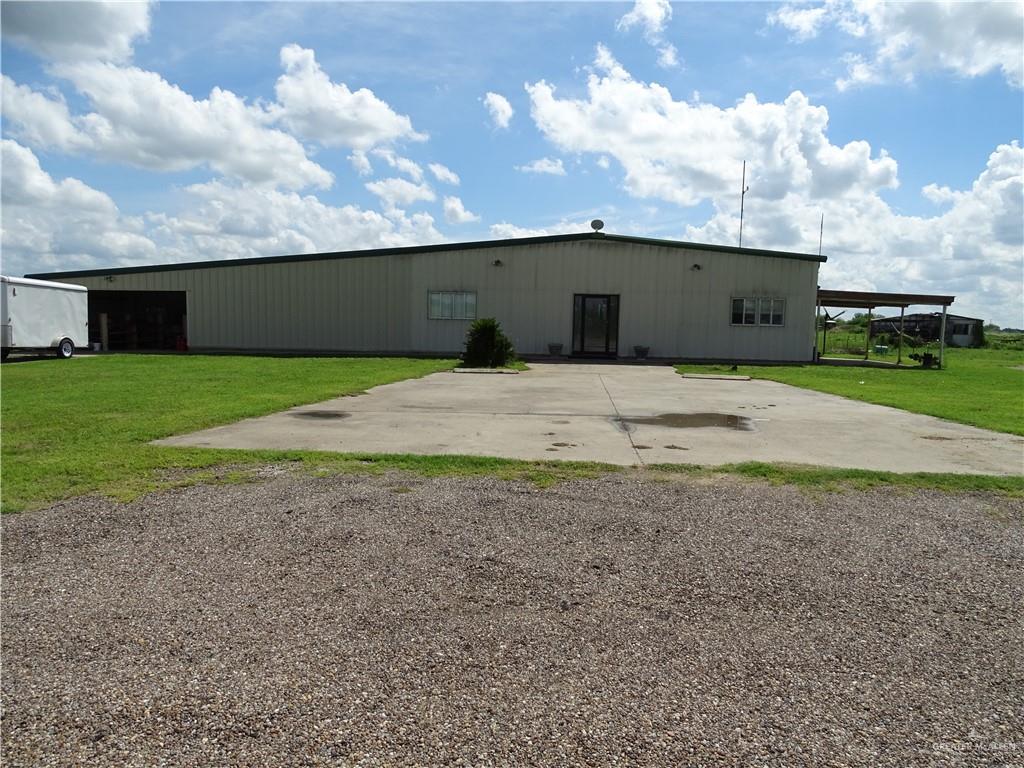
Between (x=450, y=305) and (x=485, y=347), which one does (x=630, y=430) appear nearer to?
(x=485, y=347)

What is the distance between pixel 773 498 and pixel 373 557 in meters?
3.19

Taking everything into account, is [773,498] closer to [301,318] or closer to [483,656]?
[483,656]

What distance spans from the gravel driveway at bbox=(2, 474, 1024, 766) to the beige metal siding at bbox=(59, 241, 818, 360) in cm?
2091

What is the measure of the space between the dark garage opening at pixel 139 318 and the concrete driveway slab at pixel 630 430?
22.8m

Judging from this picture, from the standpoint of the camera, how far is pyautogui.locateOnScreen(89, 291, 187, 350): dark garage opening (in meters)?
30.0

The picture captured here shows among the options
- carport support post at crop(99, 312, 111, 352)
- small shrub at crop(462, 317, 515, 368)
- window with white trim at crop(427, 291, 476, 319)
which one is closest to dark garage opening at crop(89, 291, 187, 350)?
carport support post at crop(99, 312, 111, 352)

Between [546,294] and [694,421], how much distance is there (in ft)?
53.8

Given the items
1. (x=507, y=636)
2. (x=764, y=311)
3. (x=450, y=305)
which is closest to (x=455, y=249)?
(x=450, y=305)

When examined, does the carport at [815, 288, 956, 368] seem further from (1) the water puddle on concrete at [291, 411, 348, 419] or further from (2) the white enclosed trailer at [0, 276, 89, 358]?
(2) the white enclosed trailer at [0, 276, 89, 358]

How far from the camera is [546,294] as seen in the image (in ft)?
83.3

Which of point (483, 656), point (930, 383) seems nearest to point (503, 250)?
point (930, 383)

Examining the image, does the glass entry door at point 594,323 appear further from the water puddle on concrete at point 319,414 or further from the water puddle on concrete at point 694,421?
the water puddle on concrete at point 319,414

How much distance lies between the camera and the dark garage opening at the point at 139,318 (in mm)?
29984

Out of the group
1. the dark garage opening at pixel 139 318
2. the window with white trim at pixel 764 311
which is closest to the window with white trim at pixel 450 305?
the window with white trim at pixel 764 311
